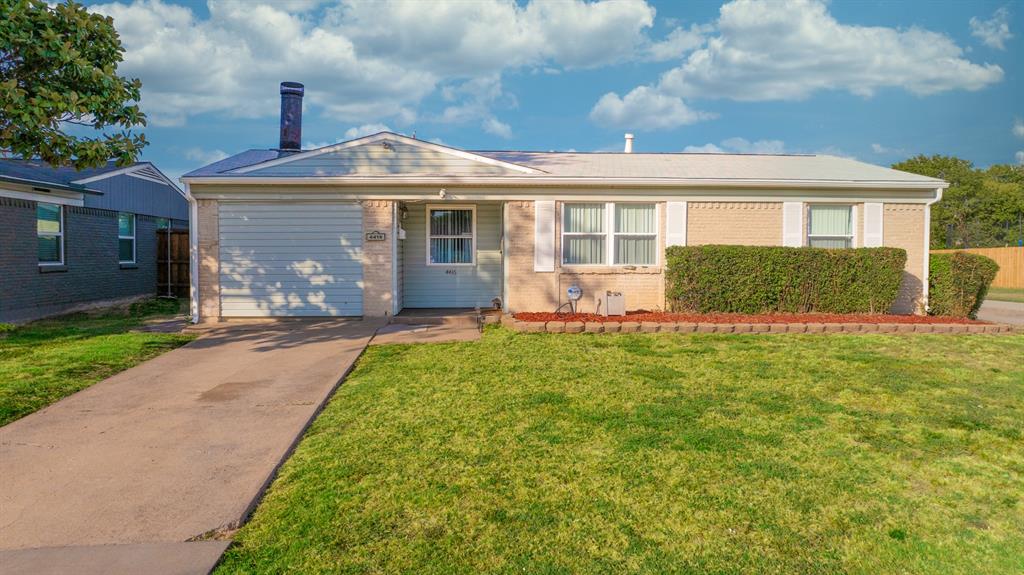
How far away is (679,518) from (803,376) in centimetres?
436

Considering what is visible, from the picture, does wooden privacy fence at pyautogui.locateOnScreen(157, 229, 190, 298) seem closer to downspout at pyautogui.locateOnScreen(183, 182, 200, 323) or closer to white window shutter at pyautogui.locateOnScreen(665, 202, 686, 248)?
downspout at pyautogui.locateOnScreen(183, 182, 200, 323)

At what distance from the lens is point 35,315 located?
42.0ft

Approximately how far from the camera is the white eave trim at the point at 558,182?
37.7ft

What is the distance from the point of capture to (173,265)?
17188mm

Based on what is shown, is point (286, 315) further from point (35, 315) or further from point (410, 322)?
point (35, 315)

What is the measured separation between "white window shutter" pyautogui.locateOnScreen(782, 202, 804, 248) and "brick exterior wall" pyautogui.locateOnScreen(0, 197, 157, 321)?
1552 cm

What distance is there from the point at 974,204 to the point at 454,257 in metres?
51.1

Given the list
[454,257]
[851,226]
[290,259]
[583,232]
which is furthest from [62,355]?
[851,226]

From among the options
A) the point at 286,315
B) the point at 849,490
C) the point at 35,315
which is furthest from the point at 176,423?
the point at 35,315

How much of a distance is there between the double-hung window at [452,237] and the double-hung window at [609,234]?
2203 millimetres

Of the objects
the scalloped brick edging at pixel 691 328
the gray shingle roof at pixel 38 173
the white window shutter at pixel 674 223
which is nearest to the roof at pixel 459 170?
the white window shutter at pixel 674 223

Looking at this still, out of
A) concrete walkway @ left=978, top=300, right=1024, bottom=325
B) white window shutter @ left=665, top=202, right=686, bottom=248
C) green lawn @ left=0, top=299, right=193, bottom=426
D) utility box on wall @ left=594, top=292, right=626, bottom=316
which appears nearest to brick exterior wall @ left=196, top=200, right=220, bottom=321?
green lawn @ left=0, top=299, right=193, bottom=426

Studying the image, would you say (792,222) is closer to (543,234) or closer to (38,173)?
(543,234)

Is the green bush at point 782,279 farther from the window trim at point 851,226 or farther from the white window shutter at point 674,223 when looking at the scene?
the window trim at point 851,226
